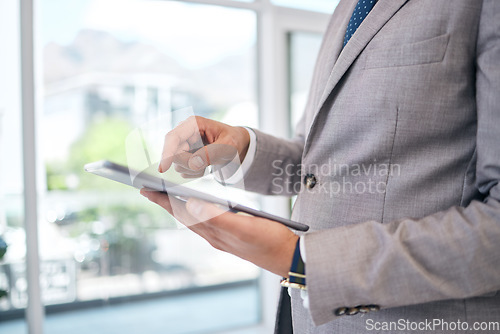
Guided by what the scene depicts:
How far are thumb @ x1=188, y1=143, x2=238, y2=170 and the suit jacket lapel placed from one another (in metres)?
0.23

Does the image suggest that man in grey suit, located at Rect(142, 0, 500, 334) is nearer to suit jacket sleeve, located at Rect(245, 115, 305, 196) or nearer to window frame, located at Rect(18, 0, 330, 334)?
suit jacket sleeve, located at Rect(245, 115, 305, 196)

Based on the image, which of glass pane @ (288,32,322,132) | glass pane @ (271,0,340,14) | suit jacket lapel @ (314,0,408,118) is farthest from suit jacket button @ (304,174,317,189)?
glass pane @ (271,0,340,14)

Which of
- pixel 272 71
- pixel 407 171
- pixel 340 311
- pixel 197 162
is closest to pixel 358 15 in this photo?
pixel 407 171

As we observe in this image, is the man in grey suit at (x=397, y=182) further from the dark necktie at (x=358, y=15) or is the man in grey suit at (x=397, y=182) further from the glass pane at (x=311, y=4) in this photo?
the glass pane at (x=311, y=4)

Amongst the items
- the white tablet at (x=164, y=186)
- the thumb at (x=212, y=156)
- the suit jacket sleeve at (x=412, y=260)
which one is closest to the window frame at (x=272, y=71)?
the thumb at (x=212, y=156)

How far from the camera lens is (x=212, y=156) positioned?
2.77ft

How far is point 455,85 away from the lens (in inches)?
25.4

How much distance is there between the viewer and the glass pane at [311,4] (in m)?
2.86

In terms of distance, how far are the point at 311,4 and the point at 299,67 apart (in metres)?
0.48

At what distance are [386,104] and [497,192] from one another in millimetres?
221

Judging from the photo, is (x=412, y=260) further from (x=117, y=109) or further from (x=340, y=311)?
(x=117, y=109)

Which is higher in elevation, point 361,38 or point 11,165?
point 361,38

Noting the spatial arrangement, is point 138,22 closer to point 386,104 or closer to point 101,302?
point 101,302

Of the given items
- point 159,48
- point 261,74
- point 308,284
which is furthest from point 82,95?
point 308,284
